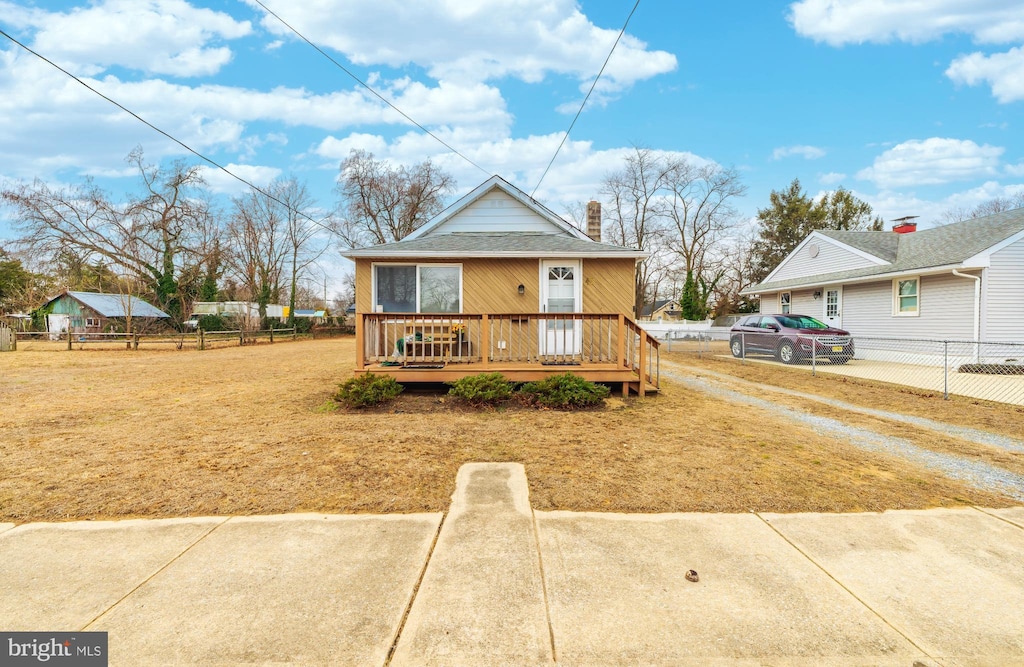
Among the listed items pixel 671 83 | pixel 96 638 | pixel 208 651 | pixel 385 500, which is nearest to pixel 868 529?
pixel 385 500

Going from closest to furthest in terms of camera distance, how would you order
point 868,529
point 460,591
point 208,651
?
point 208,651
point 460,591
point 868,529

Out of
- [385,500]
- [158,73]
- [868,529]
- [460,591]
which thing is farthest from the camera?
[158,73]

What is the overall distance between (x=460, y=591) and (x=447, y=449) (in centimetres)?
248

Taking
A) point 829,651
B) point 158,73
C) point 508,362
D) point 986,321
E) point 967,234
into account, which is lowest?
point 829,651

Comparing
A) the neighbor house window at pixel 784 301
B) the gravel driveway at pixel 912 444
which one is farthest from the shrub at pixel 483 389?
the neighbor house window at pixel 784 301

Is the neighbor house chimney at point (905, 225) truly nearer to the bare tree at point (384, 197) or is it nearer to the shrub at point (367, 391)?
the shrub at point (367, 391)

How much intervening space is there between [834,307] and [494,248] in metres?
14.6

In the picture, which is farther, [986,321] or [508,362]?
[986,321]

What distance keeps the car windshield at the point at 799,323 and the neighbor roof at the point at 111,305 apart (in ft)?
125

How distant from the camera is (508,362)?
7.64 m

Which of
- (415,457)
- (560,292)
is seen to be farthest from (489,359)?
(415,457)

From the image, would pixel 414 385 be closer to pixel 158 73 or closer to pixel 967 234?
pixel 158 73

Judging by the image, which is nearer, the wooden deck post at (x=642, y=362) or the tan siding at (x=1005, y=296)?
the wooden deck post at (x=642, y=362)

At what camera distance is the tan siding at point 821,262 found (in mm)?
16109
